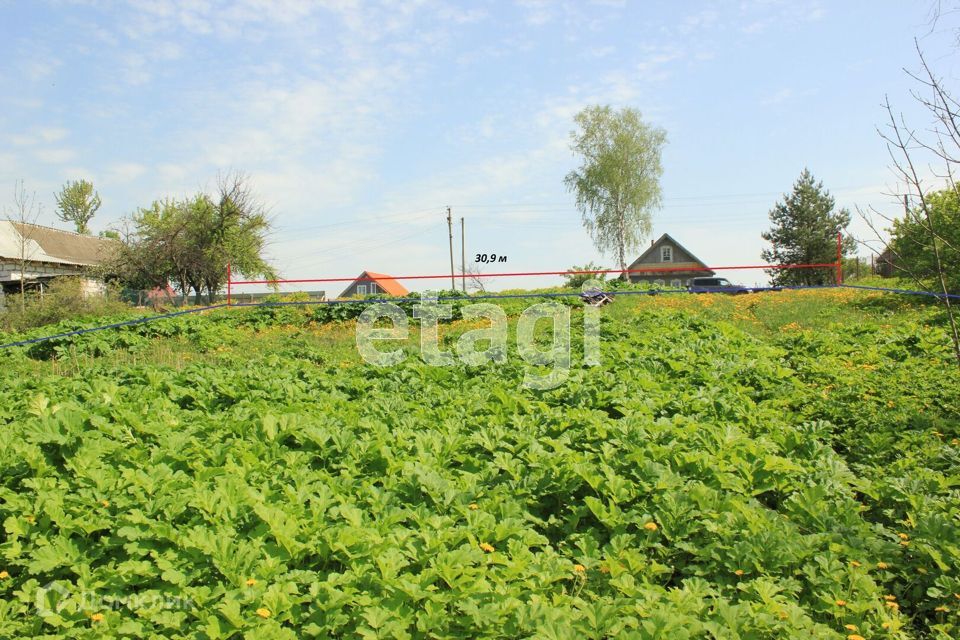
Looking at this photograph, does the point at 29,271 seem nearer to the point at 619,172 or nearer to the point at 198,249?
the point at 198,249

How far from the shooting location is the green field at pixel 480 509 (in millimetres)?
3229

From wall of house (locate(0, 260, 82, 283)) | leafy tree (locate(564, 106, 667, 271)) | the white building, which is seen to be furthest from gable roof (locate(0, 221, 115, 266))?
leafy tree (locate(564, 106, 667, 271))

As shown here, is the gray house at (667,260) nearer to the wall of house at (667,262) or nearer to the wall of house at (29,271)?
the wall of house at (667,262)

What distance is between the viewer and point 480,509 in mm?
4188

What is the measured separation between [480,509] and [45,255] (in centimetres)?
4100

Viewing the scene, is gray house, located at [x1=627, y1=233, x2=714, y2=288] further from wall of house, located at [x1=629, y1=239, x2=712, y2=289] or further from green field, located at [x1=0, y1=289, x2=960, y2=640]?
green field, located at [x1=0, y1=289, x2=960, y2=640]

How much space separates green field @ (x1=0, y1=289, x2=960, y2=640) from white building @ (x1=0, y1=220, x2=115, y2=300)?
2891 centimetres

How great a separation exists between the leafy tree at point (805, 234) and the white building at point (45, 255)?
36.9 meters

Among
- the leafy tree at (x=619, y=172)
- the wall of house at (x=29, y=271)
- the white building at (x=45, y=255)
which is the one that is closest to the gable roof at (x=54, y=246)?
the white building at (x=45, y=255)

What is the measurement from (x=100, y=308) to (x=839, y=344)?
65.6ft

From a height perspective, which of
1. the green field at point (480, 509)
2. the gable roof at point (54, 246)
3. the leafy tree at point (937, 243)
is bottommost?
the green field at point (480, 509)

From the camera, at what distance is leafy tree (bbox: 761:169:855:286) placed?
39281 millimetres

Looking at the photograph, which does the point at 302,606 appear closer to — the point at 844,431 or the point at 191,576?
the point at 191,576

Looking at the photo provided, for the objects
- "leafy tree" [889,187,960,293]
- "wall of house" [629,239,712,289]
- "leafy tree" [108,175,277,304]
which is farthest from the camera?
"wall of house" [629,239,712,289]
